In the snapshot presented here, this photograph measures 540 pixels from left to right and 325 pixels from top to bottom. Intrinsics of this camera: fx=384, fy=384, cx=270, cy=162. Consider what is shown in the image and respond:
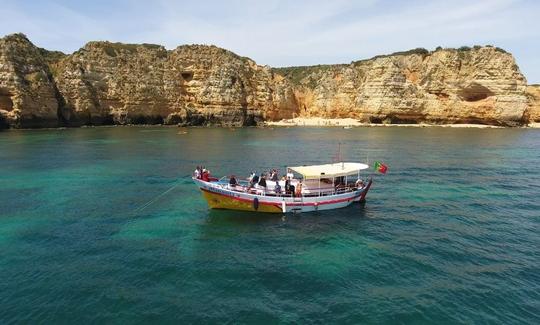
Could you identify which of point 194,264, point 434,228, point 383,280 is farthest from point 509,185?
point 194,264

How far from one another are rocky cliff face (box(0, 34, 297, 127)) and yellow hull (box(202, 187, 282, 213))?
273 ft

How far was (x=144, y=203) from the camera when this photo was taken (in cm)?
3275

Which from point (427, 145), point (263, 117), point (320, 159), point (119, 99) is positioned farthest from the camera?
point (263, 117)

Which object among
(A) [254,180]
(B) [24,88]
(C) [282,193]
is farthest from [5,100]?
(C) [282,193]

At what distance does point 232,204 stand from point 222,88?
9033 cm

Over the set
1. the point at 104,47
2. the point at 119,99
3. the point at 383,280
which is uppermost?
the point at 104,47

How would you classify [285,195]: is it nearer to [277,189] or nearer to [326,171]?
[277,189]

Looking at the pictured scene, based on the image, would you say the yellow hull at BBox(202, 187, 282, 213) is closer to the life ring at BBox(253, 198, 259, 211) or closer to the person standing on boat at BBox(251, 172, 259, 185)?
the life ring at BBox(253, 198, 259, 211)

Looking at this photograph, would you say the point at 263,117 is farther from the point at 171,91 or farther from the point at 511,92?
the point at 511,92

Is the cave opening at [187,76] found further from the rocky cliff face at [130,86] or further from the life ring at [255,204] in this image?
the life ring at [255,204]

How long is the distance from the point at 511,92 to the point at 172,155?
333 feet

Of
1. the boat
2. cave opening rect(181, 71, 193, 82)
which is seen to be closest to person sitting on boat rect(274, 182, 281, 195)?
the boat

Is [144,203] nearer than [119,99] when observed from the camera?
Yes

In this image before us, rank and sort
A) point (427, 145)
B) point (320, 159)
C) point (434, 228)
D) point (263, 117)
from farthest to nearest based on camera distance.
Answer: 1. point (263, 117)
2. point (427, 145)
3. point (320, 159)
4. point (434, 228)
